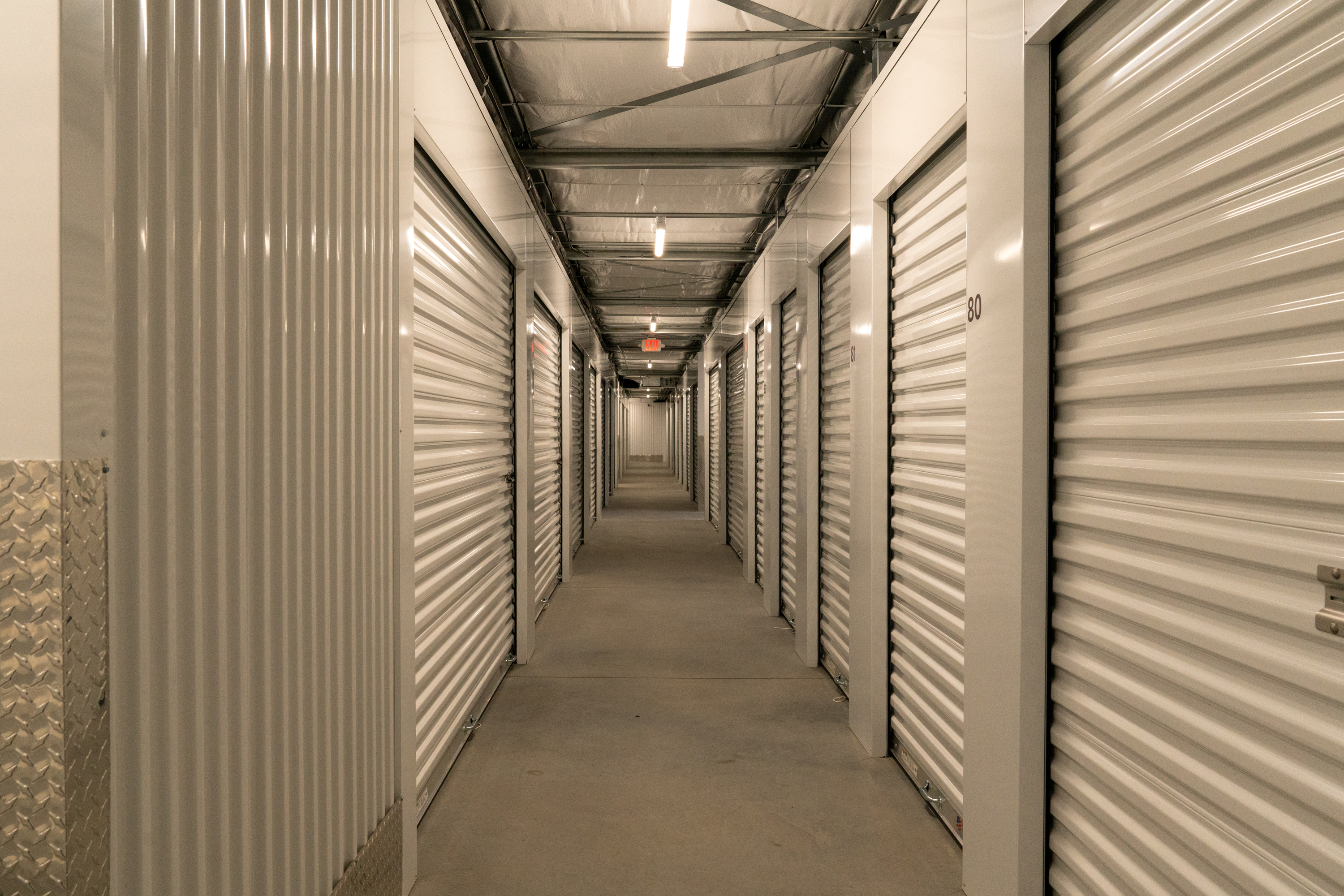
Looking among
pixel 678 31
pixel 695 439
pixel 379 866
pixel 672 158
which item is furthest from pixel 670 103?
pixel 695 439

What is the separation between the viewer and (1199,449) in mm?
1653

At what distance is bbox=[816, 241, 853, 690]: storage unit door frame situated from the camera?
450 cm

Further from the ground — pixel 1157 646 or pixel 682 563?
pixel 1157 646

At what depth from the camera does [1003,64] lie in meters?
2.32

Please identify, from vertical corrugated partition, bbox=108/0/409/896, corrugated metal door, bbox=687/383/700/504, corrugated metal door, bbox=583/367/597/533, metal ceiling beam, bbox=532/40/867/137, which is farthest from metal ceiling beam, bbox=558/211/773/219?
corrugated metal door, bbox=687/383/700/504

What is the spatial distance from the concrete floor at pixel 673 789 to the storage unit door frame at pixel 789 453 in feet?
1.75

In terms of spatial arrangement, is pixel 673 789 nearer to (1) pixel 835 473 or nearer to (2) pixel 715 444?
(1) pixel 835 473

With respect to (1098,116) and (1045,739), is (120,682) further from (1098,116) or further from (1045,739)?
(1098,116)

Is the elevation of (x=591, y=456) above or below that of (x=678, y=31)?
below

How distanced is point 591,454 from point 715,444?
200 centimetres

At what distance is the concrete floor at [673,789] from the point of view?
8.89 feet

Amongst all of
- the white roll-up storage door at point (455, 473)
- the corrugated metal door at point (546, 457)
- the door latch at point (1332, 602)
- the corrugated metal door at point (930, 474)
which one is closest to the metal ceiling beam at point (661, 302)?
the corrugated metal door at point (546, 457)

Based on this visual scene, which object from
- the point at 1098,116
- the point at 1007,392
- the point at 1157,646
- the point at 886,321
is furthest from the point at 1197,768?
the point at 886,321

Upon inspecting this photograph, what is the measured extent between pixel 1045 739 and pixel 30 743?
2.35 m
